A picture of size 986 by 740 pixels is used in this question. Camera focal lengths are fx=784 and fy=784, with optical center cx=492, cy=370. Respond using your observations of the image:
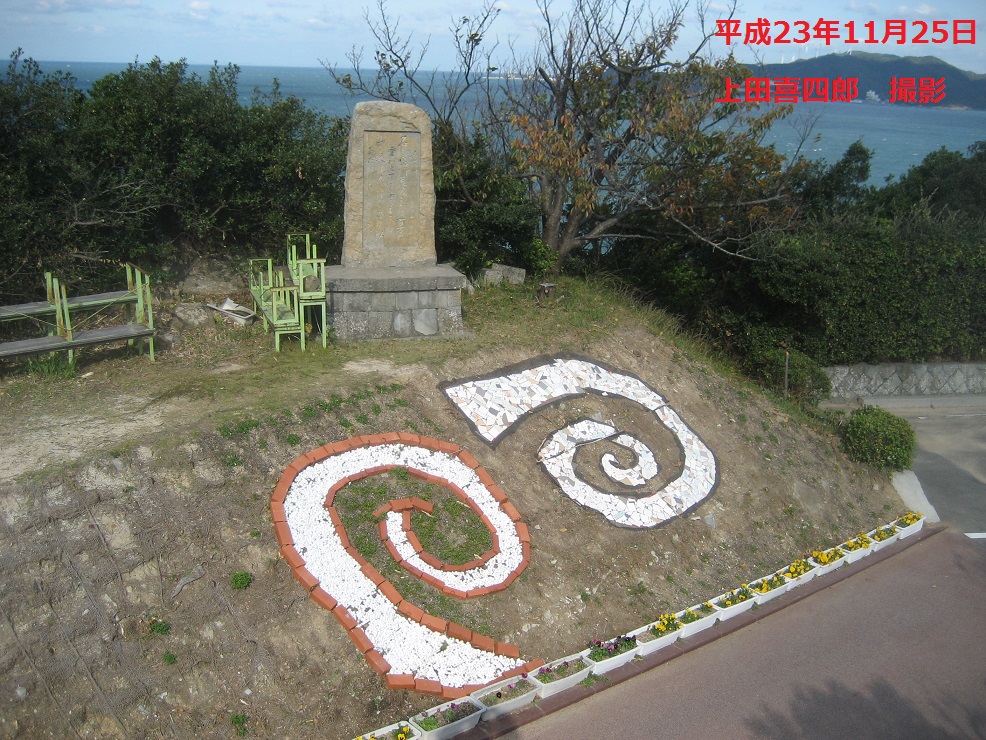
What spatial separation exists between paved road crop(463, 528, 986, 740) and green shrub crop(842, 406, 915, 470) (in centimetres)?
277

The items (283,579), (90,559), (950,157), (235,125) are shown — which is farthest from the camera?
(950,157)

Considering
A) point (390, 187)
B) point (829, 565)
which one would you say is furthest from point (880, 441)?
point (390, 187)

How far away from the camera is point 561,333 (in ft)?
43.2

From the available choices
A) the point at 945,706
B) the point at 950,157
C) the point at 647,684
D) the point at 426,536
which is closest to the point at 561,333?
the point at 426,536

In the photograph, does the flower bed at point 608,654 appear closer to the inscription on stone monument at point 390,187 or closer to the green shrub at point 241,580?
the green shrub at point 241,580

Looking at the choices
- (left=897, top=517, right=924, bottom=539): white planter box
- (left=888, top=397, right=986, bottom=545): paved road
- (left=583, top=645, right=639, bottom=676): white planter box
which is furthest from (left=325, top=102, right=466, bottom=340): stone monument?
(left=888, top=397, right=986, bottom=545): paved road

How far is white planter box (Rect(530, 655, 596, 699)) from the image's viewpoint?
295 inches

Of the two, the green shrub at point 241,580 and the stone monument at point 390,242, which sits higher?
the stone monument at point 390,242

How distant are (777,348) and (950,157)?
11067 millimetres

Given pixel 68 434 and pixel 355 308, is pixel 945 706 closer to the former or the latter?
pixel 355 308

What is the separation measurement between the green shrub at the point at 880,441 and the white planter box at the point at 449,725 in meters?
8.80

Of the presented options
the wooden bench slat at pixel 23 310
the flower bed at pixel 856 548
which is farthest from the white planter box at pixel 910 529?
the wooden bench slat at pixel 23 310

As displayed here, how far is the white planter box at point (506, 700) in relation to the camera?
23.6 ft
